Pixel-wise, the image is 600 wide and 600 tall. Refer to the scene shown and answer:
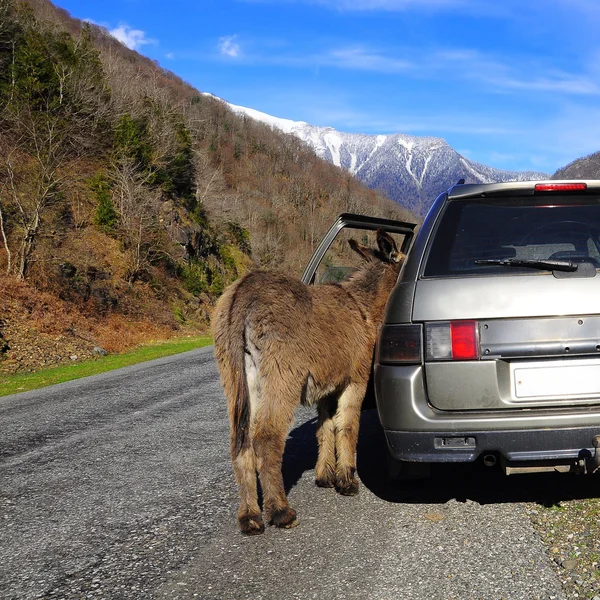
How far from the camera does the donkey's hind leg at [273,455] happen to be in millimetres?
3648

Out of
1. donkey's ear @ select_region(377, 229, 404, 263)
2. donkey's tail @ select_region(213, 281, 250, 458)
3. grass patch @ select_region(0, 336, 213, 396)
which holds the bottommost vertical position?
grass patch @ select_region(0, 336, 213, 396)

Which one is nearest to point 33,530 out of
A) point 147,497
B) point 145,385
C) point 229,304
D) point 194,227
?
point 147,497

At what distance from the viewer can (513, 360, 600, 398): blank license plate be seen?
3.31 m

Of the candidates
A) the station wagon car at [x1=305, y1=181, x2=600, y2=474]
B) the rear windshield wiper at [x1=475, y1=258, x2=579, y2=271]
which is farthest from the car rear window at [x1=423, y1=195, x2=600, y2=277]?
the rear windshield wiper at [x1=475, y1=258, x2=579, y2=271]

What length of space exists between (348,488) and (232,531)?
0.98 m

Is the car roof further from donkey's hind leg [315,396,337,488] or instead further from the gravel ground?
the gravel ground

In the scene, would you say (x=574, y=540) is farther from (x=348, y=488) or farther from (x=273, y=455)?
(x=273, y=455)

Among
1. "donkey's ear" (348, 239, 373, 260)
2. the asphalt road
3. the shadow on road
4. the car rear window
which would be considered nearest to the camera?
the asphalt road

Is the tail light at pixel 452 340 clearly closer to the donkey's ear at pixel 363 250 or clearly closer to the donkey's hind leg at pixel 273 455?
the donkey's hind leg at pixel 273 455

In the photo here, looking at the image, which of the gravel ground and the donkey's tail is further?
the donkey's tail

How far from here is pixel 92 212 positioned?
1294 inches

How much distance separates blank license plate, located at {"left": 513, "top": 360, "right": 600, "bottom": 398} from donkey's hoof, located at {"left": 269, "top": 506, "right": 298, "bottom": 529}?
157 centimetres

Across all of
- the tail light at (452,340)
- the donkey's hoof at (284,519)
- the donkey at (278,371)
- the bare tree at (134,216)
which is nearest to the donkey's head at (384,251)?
the donkey at (278,371)

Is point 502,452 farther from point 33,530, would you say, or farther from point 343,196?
point 343,196
